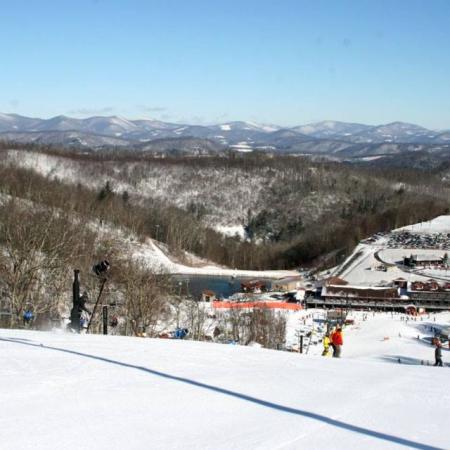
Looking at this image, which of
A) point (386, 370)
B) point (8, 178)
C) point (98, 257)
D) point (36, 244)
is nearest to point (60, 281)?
point (36, 244)

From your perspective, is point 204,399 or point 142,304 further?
point 142,304

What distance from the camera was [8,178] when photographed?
71.4m

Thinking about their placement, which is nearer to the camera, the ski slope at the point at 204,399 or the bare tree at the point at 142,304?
the ski slope at the point at 204,399

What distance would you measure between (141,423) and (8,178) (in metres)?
70.8

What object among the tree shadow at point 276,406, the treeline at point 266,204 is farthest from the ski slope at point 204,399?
the treeline at point 266,204

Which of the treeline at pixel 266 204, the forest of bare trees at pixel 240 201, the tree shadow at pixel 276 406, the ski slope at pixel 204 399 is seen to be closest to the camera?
the ski slope at pixel 204 399

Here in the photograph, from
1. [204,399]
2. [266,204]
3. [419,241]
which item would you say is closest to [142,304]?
[204,399]

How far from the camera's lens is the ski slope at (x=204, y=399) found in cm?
429

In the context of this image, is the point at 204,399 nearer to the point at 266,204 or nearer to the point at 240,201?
the point at 266,204

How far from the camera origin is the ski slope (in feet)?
14.1

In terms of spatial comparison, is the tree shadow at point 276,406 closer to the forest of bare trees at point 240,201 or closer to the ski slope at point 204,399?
the ski slope at point 204,399

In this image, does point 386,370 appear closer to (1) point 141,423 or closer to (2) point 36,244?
(1) point 141,423

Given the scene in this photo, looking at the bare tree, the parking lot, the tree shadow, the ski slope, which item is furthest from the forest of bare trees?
the tree shadow

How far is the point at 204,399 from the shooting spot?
5.35 metres
